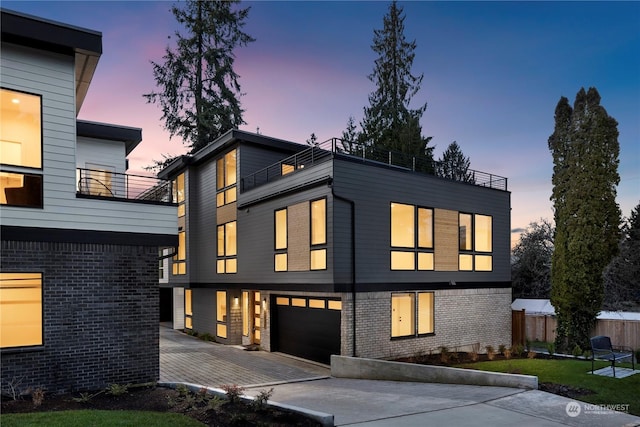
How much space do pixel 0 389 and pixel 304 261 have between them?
8.57 metres

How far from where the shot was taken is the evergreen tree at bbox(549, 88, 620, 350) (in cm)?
1830

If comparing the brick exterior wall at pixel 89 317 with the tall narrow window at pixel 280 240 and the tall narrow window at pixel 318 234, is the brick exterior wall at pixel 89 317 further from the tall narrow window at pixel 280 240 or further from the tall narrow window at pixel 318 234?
the tall narrow window at pixel 280 240

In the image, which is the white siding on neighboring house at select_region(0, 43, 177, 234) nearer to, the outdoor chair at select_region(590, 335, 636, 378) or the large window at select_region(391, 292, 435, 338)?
the large window at select_region(391, 292, 435, 338)

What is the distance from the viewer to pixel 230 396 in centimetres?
850

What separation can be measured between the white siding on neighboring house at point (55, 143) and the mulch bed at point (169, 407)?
3.35 metres

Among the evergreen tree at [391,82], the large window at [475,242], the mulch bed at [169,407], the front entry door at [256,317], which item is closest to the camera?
the mulch bed at [169,407]

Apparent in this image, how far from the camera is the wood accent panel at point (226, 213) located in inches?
767

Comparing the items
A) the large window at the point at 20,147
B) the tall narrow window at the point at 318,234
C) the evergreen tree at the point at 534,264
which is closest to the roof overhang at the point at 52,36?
the large window at the point at 20,147

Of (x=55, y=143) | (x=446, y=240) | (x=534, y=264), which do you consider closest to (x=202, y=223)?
(x=446, y=240)

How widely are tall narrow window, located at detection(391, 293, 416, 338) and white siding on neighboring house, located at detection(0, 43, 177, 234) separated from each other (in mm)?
8963

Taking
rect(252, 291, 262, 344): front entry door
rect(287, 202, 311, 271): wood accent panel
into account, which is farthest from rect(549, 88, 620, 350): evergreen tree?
rect(252, 291, 262, 344): front entry door

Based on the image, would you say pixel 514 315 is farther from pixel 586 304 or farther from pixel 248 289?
pixel 248 289

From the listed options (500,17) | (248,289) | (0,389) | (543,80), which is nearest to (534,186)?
(543,80)

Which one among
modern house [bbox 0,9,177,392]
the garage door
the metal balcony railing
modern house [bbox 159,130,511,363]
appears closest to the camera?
modern house [bbox 0,9,177,392]
